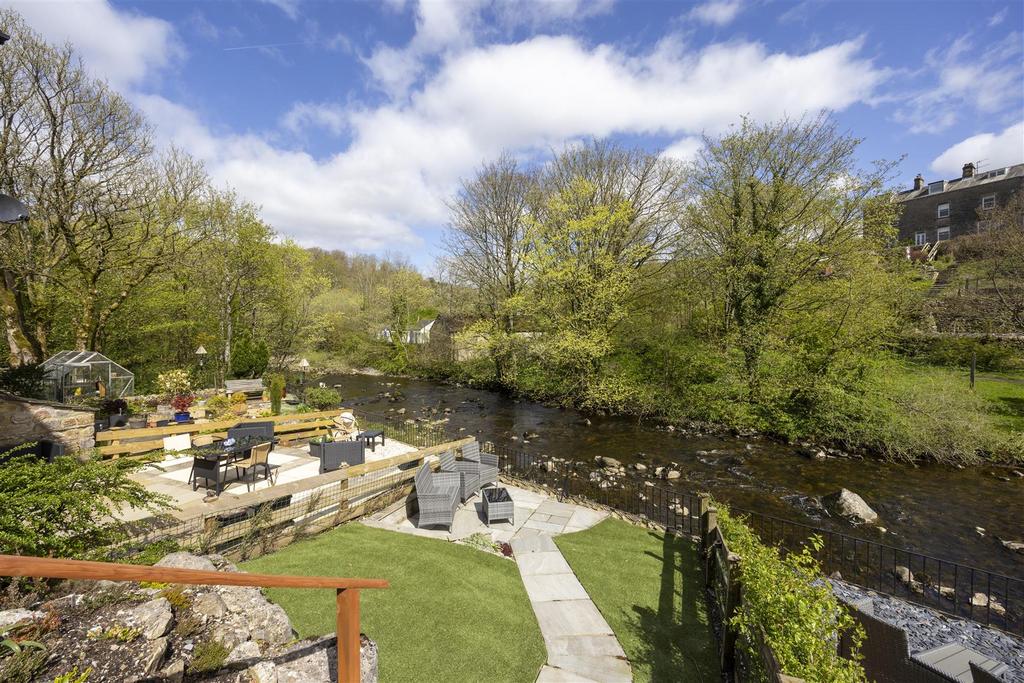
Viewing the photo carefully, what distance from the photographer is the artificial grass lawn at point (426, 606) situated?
4.92 m

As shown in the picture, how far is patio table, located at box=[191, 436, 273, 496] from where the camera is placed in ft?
30.4

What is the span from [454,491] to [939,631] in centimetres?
867

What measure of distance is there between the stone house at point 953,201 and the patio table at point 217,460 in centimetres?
4926

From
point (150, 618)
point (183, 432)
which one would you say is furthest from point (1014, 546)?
point (183, 432)

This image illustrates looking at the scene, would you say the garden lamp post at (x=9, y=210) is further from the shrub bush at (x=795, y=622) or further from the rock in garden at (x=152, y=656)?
the shrub bush at (x=795, y=622)

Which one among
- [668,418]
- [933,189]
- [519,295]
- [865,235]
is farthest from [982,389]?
[933,189]

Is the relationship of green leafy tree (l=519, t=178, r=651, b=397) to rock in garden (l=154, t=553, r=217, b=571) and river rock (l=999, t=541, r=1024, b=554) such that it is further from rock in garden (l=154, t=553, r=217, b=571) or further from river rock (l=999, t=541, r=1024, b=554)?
rock in garden (l=154, t=553, r=217, b=571)

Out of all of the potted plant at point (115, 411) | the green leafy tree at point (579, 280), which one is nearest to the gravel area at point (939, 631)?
the green leafy tree at point (579, 280)

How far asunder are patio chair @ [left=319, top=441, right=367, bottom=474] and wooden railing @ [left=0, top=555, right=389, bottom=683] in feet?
27.5

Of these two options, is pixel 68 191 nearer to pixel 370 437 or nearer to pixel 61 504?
pixel 370 437

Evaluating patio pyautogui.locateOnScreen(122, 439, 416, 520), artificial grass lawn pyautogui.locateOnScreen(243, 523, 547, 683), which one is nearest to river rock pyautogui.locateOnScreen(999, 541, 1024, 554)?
artificial grass lawn pyautogui.locateOnScreen(243, 523, 547, 683)

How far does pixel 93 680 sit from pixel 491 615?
13.6 ft

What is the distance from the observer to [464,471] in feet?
34.7

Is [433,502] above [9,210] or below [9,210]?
below
